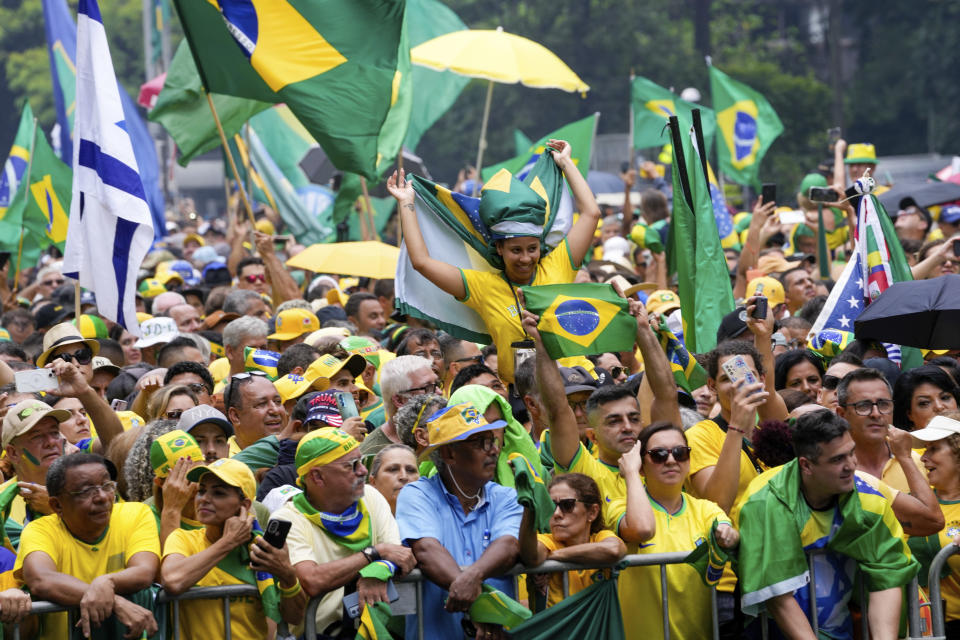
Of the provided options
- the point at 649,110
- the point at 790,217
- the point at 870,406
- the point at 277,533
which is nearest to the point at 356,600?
the point at 277,533

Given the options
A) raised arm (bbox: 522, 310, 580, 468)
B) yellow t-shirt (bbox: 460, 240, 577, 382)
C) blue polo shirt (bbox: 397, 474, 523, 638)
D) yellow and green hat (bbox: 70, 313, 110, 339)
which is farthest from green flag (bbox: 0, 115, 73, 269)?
blue polo shirt (bbox: 397, 474, 523, 638)

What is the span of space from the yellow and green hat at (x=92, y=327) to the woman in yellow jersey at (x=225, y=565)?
5.04 m

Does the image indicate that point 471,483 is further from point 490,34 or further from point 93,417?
point 490,34

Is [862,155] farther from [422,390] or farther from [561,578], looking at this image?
[561,578]

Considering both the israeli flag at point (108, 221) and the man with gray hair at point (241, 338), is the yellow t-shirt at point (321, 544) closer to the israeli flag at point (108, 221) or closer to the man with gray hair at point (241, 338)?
the israeli flag at point (108, 221)

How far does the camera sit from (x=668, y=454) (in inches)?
229

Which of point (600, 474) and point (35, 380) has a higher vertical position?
point (35, 380)

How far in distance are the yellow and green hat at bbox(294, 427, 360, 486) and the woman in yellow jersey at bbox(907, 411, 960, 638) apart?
243 cm

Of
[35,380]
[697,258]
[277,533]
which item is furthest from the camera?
[697,258]

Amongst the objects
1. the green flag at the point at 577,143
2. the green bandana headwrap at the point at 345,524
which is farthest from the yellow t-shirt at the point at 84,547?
the green flag at the point at 577,143

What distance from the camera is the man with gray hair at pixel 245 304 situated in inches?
419

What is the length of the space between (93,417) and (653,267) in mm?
6096

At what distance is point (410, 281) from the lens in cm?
731

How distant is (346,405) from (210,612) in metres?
1.85
